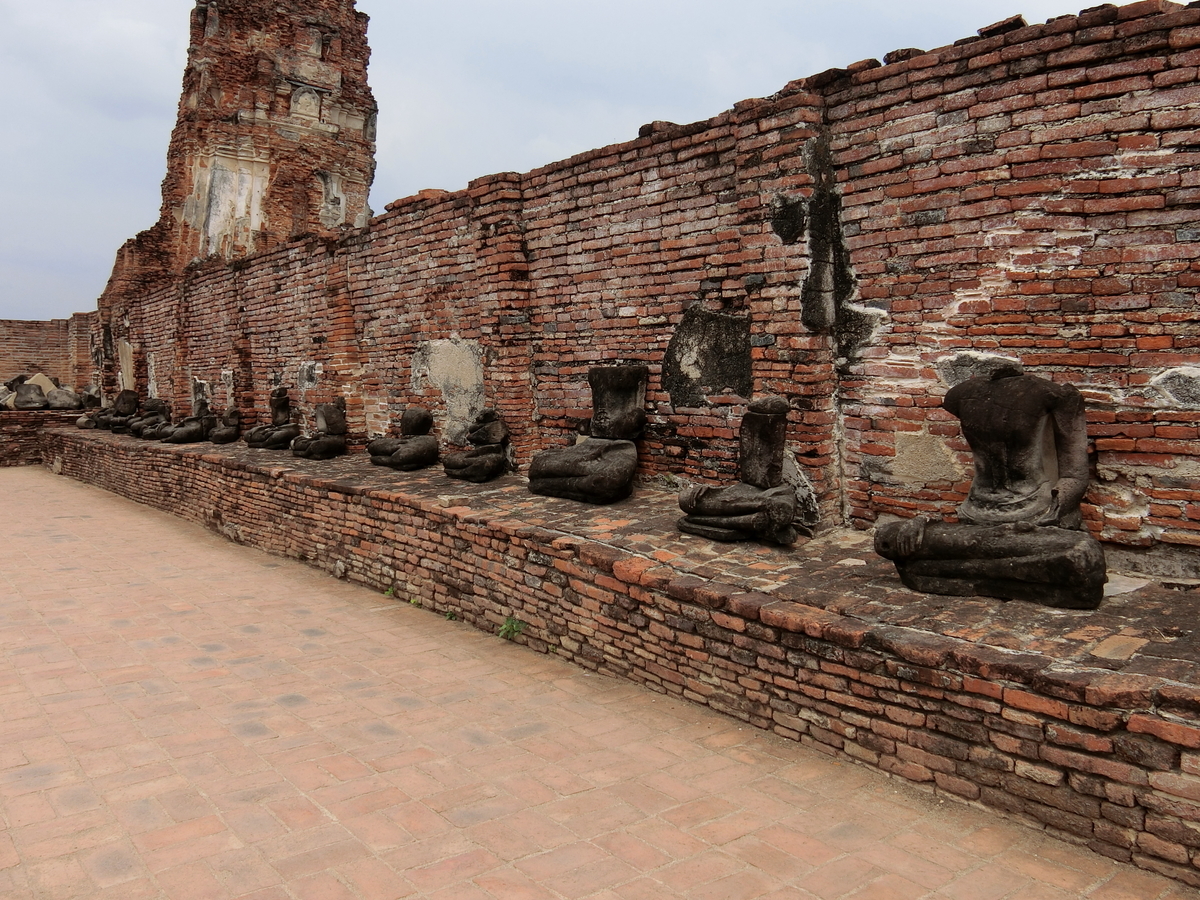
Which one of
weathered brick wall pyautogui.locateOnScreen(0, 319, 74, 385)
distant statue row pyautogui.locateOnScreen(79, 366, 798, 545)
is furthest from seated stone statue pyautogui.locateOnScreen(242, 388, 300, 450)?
weathered brick wall pyautogui.locateOnScreen(0, 319, 74, 385)

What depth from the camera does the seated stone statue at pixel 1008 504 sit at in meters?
3.49

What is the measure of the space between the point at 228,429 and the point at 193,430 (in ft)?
2.74

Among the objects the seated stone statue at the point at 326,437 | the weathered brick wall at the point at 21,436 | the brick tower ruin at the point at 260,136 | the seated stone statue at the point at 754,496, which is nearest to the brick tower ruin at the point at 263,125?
the brick tower ruin at the point at 260,136

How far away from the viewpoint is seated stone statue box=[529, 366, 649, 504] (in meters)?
5.89

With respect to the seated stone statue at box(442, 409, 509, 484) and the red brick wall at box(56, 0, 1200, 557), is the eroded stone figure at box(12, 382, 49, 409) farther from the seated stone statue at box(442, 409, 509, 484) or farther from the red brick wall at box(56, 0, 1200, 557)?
the seated stone statue at box(442, 409, 509, 484)


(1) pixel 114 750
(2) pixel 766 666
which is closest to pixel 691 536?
(2) pixel 766 666

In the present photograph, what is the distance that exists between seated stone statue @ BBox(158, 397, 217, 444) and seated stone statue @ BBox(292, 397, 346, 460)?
11.3 ft

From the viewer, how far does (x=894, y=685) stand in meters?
3.22

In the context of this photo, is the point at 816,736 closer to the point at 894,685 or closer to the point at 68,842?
the point at 894,685

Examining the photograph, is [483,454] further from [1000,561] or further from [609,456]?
[1000,561]

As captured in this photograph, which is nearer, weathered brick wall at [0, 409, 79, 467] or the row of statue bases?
the row of statue bases

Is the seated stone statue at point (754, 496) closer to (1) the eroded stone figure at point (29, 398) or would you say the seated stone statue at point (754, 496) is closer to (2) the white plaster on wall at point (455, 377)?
(2) the white plaster on wall at point (455, 377)

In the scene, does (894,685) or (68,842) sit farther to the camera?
(894,685)

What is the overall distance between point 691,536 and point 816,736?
1.60 m
